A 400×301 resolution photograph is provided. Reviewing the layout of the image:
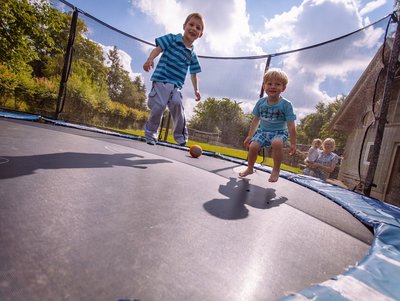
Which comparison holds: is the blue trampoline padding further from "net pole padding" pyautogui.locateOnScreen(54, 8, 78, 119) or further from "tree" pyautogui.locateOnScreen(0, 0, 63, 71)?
"tree" pyautogui.locateOnScreen(0, 0, 63, 71)

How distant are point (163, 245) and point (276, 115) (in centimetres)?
163

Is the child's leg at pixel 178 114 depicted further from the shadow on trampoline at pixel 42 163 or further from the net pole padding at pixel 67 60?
the net pole padding at pixel 67 60

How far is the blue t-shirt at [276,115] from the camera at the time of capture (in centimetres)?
188

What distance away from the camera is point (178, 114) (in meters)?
2.48

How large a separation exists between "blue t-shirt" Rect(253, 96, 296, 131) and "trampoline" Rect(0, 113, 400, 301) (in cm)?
103

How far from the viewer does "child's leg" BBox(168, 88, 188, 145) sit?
2387 millimetres

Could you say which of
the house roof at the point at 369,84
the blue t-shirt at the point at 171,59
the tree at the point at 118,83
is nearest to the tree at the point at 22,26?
the tree at the point at 118,83

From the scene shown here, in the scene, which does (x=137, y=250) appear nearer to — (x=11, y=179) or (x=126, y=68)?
(x=11, y=179)

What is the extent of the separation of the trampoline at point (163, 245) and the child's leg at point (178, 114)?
150 centimetres

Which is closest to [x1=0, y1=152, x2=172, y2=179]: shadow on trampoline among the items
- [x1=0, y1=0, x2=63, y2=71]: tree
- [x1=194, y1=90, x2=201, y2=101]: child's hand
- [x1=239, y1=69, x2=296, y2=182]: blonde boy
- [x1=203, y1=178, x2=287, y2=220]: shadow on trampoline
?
[x1=203, y1=178, x2=287, y2=220]: shadow on trampoline

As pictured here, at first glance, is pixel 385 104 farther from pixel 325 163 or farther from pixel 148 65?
pixel 148 65

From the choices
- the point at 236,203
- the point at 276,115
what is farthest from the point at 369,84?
the point at 236,203

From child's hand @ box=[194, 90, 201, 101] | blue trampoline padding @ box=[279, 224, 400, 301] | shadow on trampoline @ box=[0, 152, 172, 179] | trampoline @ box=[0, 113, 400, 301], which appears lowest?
trampoline @ box=[0, 113, 400, 301]

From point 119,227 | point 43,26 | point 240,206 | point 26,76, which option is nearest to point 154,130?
point 240,206
